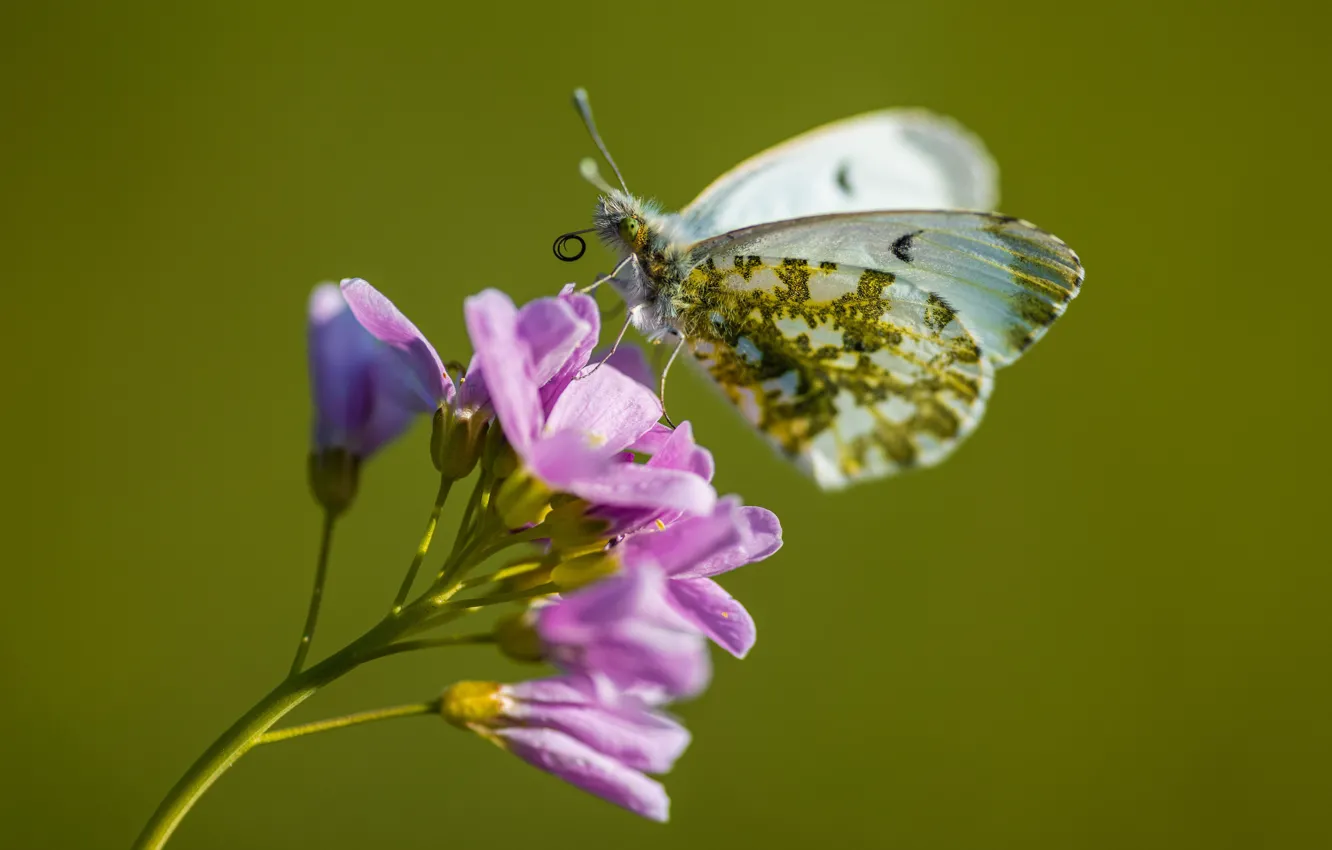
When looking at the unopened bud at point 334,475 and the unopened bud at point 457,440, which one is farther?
the unopened bud at point 334,475

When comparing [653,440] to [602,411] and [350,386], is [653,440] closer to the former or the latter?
[602,411]

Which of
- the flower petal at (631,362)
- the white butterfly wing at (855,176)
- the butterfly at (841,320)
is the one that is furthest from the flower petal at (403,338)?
the white butterfly wing at (855,176)

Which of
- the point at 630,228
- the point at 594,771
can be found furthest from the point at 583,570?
the point at 630,228

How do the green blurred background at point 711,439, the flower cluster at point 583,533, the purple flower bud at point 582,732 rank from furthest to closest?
the green blurred background at point 711,439 < the purple flower bud at point 582,732 < the flower cluster at point 583,533

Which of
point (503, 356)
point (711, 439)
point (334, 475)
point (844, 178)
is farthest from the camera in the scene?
point (711, 439)

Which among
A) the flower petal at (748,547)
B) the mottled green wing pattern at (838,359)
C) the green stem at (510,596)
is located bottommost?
the green stem at (510,596)

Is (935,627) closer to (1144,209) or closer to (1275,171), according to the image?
(1144,209)

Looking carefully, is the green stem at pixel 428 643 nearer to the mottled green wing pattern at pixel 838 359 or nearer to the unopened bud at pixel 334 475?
the unopened bud at pixel 334 475

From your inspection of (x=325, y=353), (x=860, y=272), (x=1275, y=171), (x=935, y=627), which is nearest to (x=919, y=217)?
(x=860, y=272)

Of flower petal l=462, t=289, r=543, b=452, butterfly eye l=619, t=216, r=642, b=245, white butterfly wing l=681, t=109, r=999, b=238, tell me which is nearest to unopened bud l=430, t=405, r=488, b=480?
flower petal l=462, t=289, r=543, b=452
